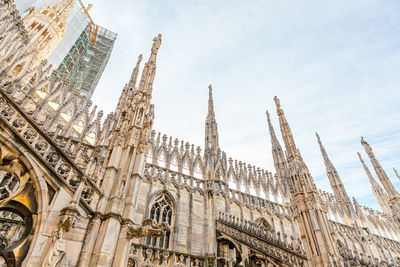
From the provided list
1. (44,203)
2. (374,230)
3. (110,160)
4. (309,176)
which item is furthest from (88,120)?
(374,230)

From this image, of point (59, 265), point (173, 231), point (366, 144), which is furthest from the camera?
point (366, 144)

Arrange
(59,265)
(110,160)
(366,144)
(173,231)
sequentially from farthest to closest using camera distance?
(366,144), (173,231), (110,160), (59,265)

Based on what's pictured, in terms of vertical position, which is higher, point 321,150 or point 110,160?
point 321,150

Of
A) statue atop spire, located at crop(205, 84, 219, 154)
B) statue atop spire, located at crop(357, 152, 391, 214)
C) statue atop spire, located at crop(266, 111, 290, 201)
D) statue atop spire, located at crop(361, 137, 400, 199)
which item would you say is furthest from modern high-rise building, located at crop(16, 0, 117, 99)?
statue atop spire, located at crop(357, 152, 391, 214)

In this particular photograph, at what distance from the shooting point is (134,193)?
6.44 meters

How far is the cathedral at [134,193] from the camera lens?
206 inches

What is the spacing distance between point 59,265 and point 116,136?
3958 millimetres

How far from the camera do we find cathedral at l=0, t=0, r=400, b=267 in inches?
206

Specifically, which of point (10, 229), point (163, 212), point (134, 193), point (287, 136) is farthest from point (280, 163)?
point (10, 229)

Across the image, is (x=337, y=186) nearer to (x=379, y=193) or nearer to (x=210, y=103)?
(x=379, y=193)

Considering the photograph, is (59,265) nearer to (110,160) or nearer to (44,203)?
(44,203)

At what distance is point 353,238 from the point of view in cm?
2194

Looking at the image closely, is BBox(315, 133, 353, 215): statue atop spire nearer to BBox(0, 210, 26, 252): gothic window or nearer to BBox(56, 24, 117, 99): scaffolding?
BBox(0, 210, 26, 252): gothic window

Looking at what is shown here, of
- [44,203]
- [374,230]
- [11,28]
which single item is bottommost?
[44,203]
